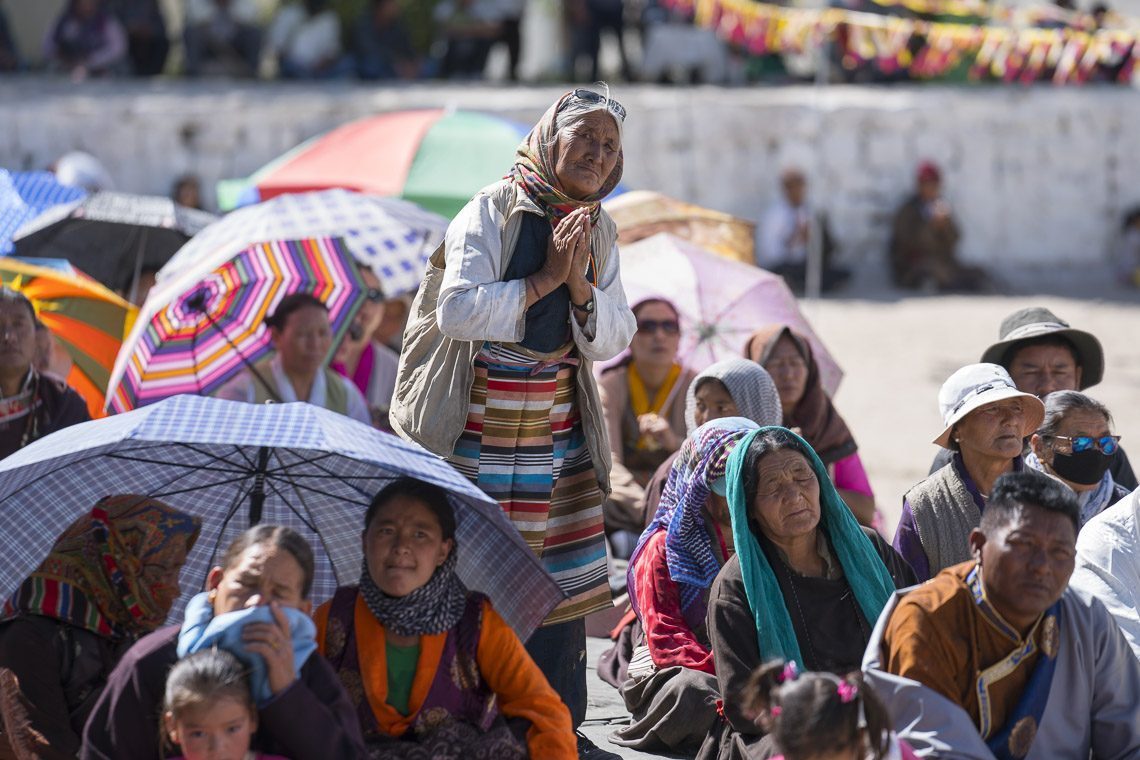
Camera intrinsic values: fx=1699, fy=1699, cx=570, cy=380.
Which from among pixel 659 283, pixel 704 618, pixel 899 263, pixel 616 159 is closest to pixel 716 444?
pixel 704 618

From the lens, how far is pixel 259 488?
432 cm

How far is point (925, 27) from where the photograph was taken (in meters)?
15.2

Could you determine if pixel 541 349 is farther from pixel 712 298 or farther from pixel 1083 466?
pixel 712 298

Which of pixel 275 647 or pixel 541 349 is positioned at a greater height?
pixel 541 349

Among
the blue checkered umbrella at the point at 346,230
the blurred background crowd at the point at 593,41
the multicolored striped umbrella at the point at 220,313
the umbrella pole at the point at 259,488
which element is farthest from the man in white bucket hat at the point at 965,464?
the blurred background crowd at the point at 593,41

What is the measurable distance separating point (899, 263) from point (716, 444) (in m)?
10.3

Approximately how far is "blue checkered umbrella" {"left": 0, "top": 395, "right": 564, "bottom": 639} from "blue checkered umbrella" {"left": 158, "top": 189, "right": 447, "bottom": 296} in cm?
247

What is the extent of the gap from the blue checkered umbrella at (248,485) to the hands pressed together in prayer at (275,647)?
0.40 metres

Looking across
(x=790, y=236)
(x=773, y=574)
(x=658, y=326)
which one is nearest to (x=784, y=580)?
(x=773, y=574)

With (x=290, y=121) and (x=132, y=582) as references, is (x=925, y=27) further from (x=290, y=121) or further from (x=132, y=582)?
(x=132, y=582)

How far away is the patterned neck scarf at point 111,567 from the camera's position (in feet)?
14.3

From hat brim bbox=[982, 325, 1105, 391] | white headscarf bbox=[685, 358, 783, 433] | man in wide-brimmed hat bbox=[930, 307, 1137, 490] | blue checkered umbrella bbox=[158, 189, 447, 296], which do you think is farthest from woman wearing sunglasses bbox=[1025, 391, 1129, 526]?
blue checkered umbrella bbox=[158, 189, 447, 296]

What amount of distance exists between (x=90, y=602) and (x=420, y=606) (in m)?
0.96

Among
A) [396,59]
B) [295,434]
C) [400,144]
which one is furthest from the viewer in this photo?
[396,59]
